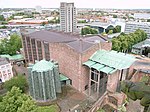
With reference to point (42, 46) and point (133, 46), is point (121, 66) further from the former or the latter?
point (133, 46)

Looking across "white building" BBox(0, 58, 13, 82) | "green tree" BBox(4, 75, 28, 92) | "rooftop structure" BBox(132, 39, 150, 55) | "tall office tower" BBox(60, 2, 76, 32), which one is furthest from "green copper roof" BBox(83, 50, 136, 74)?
"tall office tower" BBox(60, 2, 76, 32)

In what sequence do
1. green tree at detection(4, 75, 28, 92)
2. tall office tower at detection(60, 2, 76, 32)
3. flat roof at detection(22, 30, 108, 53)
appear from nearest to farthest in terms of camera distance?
flat roof at detection(22, 30, 108, 53), green tree at detection(4, 75, 28, 92), tall office tower at detection(60, 2, 76, 32)

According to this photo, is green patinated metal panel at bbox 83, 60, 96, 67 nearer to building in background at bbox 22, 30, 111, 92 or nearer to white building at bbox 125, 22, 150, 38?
building in background at bbox 22, 30, 111, 92

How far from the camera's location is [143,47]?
60.3 meters

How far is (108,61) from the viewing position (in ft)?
99.8

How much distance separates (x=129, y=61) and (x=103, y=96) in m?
8.32

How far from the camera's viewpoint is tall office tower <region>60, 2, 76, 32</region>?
328 feet

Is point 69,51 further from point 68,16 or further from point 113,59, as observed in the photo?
point 68,16

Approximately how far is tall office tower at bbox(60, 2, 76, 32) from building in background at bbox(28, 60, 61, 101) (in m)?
73.2

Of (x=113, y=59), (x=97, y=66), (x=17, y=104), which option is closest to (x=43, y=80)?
(x=17, y=104)

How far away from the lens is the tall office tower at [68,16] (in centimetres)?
9988

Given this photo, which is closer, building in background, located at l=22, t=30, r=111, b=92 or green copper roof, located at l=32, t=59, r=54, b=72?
green copper roof, located at l=32, t=59, r=54, b=72

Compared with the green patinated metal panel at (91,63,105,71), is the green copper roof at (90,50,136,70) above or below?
above

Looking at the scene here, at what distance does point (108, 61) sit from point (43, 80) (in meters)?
13.1
